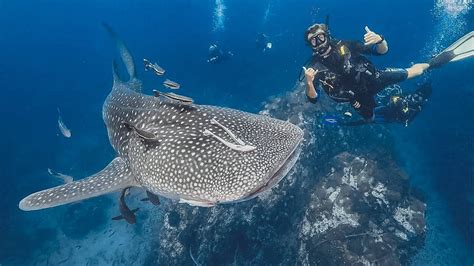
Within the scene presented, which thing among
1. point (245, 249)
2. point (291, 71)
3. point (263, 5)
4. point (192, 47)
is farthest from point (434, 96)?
point (263, 5)

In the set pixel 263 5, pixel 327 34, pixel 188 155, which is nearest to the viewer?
pixel 188 155

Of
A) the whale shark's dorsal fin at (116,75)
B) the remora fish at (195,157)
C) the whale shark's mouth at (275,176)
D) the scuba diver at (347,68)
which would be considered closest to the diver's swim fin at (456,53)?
the scuba diver at (347,68)

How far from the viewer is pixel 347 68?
8555 millimetres

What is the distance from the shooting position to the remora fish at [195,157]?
2.85 m

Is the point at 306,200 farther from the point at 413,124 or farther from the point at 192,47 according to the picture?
the point at 192,47

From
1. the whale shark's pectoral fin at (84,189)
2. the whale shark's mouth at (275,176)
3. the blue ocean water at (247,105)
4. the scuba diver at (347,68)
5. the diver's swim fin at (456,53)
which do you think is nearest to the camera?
the whale shark's mouth at (275,176)

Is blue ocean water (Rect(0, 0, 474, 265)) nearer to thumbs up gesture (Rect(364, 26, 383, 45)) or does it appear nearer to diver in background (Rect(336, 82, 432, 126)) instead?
diver in background (Rect(336, 82, 432, 126))

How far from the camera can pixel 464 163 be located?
15.2 meters

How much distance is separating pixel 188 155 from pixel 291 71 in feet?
88.8

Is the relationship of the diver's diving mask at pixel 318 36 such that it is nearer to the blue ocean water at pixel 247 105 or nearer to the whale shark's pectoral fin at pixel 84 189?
the whale shark's pectoral fin at pixel 84 189

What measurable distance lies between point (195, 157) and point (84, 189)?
91.9 inches

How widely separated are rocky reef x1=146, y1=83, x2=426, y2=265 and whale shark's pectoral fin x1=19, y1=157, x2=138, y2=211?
6.16 meters

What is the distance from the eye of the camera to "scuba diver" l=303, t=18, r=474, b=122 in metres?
8.28

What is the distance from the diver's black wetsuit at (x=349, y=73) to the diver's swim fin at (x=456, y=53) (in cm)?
331
